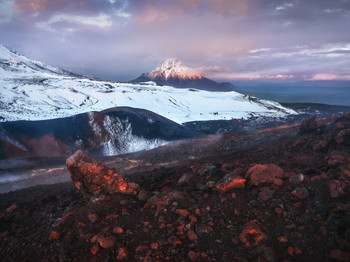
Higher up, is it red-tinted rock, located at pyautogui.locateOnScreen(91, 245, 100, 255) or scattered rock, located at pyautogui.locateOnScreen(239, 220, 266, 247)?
scattered rock, located at pyautogui.locateOnScreen(239, 220, 266, 247)

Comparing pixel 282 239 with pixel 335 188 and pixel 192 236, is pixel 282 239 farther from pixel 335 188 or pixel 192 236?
pixel 335 188

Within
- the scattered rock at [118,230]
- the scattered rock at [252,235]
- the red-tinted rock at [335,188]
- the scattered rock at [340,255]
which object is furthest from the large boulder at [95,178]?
the red-tinted rock at [335,188]

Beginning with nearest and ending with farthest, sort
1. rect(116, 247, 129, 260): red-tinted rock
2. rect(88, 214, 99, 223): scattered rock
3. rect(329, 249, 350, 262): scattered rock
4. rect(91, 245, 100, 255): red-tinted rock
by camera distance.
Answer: rect(329, 249, 350, 262): scattered rock, rect(116, 247, 129, 260): red-tinted rock, rect(91, 245, 100, 255): red-tinted rock, rect(88, 214, 99, 223): scattered rock

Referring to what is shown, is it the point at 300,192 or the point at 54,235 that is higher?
the point at 300,192

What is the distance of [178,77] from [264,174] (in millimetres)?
155612

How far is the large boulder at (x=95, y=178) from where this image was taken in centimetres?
373

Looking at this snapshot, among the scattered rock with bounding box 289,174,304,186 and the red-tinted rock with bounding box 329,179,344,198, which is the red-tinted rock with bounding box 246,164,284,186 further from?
the red-tinted rock with bounding box 329,179,344,198

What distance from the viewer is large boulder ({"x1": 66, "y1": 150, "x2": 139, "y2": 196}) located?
3.73 meters

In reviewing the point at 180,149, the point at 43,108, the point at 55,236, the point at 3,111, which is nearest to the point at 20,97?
the point at 43,108

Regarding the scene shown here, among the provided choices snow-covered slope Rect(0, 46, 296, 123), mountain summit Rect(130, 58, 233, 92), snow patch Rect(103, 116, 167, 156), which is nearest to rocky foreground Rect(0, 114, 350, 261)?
snow patch Rect(103, 116, 167, 156)

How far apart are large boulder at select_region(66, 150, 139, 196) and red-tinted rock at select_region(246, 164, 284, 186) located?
1980mm

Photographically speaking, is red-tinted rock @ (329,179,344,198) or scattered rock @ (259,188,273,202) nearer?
red-tinted rock @ (329,179,344,198)

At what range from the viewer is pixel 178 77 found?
505 feet

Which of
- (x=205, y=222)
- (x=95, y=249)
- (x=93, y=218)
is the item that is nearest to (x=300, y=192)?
(x=205, y=222)
